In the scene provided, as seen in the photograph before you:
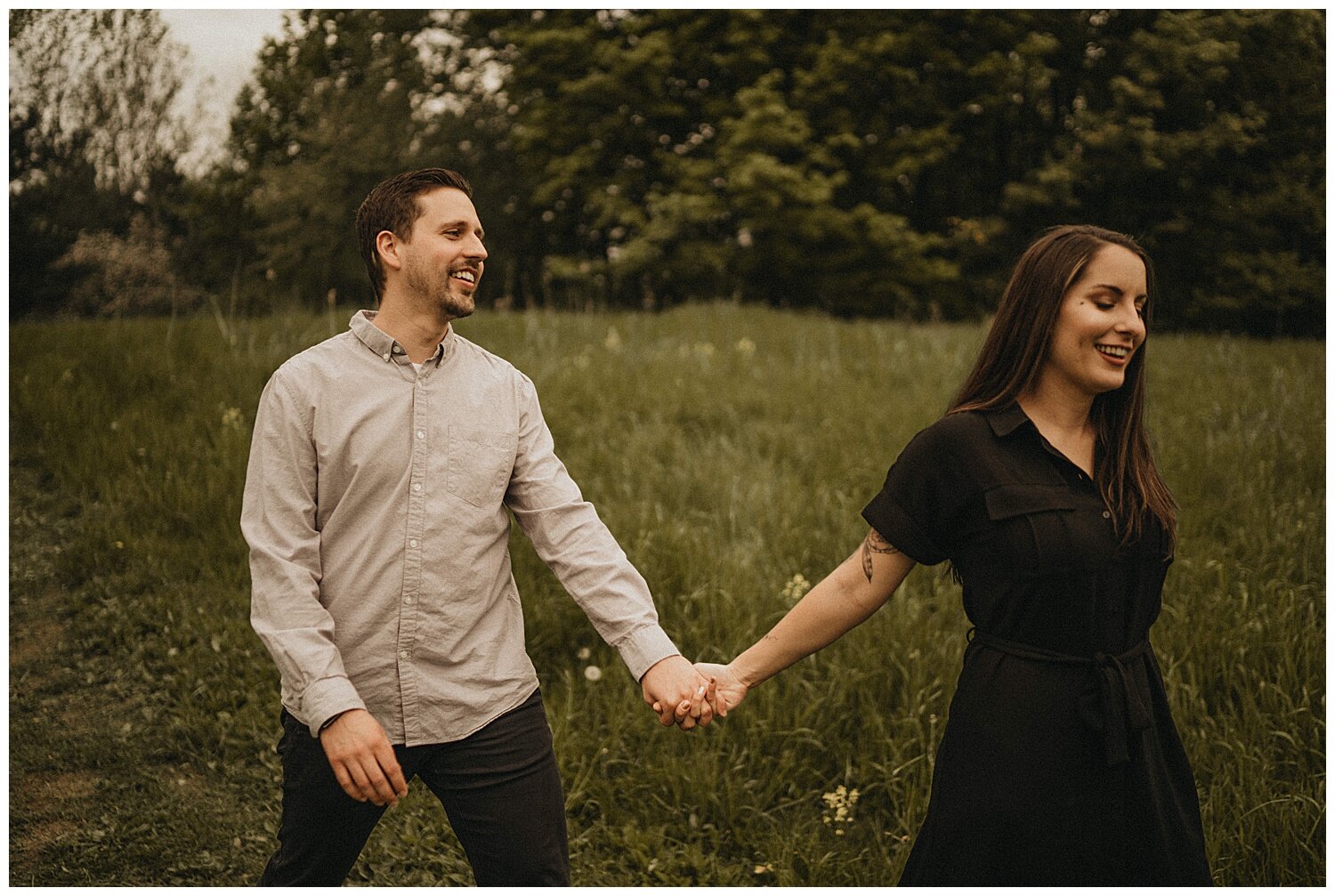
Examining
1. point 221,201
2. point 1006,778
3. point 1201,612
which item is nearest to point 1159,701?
point 1006,778

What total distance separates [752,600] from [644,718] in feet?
2.88

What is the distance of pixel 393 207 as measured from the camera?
2469 mm

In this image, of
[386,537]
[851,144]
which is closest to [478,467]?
[386,537]

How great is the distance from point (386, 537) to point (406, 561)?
0.07m

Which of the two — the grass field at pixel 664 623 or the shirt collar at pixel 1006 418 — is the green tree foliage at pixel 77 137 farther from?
the shirt collar at pixel 1006 418

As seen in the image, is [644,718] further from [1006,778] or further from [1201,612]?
[1201,612]

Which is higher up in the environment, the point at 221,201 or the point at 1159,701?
the point at 221,201

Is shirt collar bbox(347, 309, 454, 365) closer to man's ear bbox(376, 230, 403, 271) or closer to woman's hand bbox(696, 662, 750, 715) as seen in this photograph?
man's ear bbox(376, 230, 403, 271)

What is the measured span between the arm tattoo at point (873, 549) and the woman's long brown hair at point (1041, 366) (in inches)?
14.6

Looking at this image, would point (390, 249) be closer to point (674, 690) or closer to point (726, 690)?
point (674, 690)

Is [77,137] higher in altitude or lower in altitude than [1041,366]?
higher

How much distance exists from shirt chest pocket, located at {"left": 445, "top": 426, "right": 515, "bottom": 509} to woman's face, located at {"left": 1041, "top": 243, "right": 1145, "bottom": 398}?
4.47 ft

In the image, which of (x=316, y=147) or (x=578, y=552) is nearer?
(x=578, y=552)

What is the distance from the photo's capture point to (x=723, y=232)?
18.4 meters
